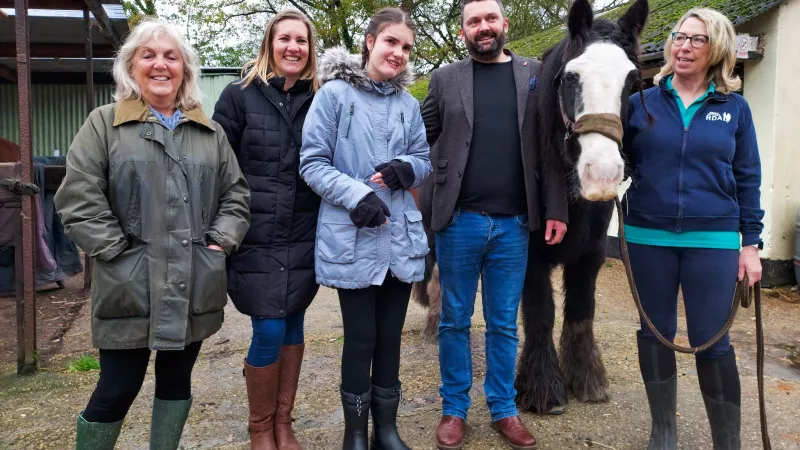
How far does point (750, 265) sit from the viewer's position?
7.12 feet

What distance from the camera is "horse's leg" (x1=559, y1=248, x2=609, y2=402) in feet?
9.87

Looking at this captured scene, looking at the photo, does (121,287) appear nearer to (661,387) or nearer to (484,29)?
(484,29)

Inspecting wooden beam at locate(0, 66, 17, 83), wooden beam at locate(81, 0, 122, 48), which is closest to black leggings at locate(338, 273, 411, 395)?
wooden beam at locate(81, 0, 122, 48)

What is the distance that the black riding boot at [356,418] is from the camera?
7.38 feet

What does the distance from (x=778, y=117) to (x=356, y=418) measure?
5.54 meters

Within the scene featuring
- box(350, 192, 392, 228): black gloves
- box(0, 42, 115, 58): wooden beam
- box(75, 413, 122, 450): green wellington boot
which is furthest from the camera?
box(0, 42, 115, 58): wooden beam

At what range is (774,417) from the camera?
2.92 meters

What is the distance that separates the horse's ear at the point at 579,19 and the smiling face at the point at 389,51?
688 mm

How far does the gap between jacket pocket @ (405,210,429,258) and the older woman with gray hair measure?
65 centimetres

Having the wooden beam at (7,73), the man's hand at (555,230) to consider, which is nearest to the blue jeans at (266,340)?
the man's hand at (555,230)

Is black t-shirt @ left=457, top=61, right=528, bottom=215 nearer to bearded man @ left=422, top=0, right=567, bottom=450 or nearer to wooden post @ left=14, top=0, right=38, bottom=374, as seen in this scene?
bearded man @ left=422, top=0, right=567, bottom=450

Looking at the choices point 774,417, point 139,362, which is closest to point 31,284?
point 139,362

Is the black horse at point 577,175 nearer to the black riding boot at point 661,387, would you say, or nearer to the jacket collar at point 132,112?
the black riding boot at point 661,387

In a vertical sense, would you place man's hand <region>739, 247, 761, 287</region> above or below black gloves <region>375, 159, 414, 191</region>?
below
